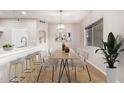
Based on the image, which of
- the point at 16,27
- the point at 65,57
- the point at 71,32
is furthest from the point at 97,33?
the point at 71,32

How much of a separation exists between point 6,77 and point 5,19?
4.16 meters

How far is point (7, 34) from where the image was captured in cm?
764

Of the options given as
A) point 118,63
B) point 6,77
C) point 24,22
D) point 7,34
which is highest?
point 24,22

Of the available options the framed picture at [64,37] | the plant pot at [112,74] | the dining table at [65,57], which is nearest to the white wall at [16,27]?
the framed picture at [64,37]

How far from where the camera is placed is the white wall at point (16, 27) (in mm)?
7477

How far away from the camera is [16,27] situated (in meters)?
8.02

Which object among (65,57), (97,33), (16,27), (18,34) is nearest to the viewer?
(65,57)

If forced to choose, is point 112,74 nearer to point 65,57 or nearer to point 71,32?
point 65,57

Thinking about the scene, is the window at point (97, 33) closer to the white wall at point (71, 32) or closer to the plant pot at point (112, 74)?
the plant pot at point (112, 74)

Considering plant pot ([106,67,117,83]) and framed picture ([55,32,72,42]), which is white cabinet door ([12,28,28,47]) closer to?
framed picture ([55,32,72,42])

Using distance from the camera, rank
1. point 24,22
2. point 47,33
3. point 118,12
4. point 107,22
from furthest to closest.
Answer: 1. point 47,33
2. point 24,22
3. point 107,22
4. point 118,12

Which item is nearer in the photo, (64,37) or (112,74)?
(112,74)
